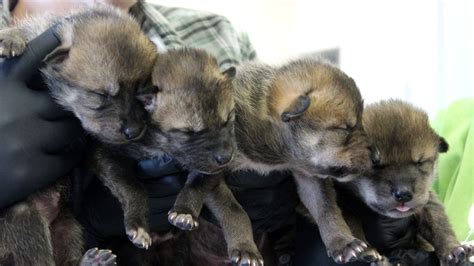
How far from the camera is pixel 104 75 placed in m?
1.50

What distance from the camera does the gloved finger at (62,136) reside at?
153cm

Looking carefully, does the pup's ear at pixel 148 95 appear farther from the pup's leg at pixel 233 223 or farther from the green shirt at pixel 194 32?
the green shirt at pixel 194 32

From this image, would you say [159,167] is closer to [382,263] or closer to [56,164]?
[56,164]

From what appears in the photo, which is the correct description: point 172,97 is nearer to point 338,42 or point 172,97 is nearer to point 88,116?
point 88,116

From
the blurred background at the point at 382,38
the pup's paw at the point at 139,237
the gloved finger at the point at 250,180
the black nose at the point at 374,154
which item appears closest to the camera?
the pup's paw at the point at 139,237

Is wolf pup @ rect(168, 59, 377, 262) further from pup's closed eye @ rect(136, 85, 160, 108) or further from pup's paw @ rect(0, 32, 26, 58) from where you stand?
pup's paw @ rect(0, 32, 26, 58)

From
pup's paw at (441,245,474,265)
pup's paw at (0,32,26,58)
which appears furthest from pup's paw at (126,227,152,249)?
pup's paw at (441,245,474,265)

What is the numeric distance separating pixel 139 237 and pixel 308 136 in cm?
52

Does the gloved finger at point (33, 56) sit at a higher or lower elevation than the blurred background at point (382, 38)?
higher

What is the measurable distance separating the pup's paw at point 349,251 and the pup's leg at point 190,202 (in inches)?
14.9

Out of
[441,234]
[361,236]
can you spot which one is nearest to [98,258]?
[361,236]

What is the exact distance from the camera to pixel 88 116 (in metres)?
1.54

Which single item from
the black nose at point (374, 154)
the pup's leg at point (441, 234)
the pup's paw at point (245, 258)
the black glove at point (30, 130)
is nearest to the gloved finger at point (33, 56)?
the black glove at point (30, 130)

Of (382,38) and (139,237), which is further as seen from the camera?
(382,38)
